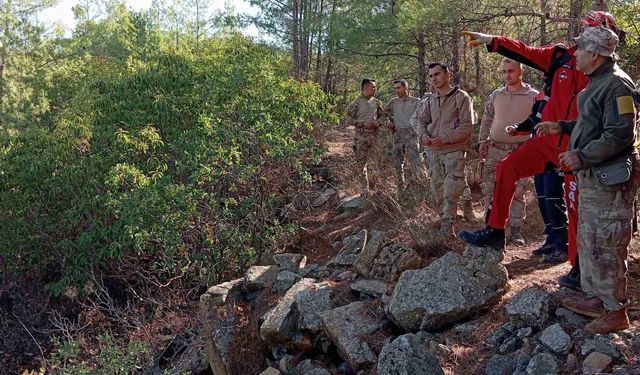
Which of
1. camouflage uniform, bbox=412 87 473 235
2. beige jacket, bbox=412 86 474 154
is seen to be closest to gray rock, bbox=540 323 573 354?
camouflage uniform, bbox=412 87 473 235

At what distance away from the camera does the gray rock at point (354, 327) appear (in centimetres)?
418

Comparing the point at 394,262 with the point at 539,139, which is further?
the point at 394,262

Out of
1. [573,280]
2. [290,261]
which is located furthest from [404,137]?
[573,280]

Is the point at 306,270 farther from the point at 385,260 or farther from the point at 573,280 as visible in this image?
the point at 573,280

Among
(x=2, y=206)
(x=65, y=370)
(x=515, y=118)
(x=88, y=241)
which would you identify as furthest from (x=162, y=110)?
(x=515, y=118)

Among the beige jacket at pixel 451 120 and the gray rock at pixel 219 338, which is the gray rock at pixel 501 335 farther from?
the gray rock at pixel 219 338

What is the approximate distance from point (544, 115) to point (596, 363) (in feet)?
5.92

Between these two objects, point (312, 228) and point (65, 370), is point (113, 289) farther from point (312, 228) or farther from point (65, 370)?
point (65, 370)

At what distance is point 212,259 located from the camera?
766 cm

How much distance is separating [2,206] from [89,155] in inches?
80.8

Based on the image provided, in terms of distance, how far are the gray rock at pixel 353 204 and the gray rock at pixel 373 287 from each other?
12.0ft

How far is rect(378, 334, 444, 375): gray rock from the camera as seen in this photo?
11.7ft

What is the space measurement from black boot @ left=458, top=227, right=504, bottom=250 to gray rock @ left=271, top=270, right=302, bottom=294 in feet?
7.84

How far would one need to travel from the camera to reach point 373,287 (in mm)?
4918
